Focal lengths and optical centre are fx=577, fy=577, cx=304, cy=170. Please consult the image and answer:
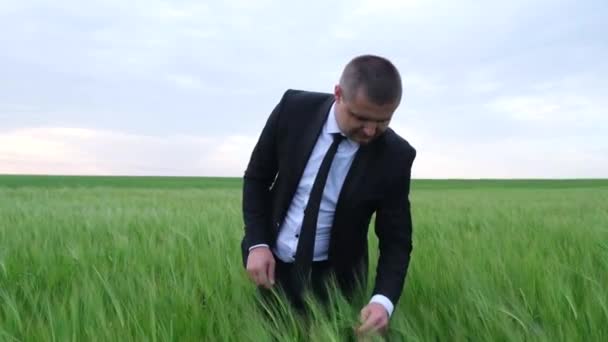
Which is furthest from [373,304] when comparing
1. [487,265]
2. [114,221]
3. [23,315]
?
[114,221]

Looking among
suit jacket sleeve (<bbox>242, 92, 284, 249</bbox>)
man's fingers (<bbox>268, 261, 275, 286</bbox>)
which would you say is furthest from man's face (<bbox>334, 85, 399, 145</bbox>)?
man's fingers (<bbox>268, 261, 275, 286</bbox>)

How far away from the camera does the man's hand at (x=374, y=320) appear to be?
4.45 feet

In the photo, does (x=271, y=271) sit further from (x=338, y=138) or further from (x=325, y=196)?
(x=338, y=138)

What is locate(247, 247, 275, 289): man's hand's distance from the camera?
1.73 m

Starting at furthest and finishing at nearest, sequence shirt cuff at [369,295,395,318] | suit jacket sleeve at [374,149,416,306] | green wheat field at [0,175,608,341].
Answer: suit jacket sleeve at [374,149,416,306] < shirt cuff at [369,295,395,318] < green wheat field at [0,175,608,341]

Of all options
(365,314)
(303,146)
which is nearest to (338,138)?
(303,146)

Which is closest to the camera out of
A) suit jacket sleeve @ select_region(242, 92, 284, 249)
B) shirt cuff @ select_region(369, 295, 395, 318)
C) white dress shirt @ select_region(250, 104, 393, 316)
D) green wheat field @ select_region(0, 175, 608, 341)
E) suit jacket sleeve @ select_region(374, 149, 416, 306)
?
green wheat field @ select_region(0, 175, 608, 341)

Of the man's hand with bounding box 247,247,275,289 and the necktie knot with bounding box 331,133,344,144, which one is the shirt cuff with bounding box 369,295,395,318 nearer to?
the man's hand with bounding box 247,247,275,289

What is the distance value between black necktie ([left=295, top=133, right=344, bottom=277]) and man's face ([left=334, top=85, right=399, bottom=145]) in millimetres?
127

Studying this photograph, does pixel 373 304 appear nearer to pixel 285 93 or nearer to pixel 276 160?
pixel 276 160

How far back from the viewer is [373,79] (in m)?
1.51

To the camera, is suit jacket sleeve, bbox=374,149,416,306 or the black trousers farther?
the black trousers

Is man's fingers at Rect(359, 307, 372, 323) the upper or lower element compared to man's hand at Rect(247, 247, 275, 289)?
lower

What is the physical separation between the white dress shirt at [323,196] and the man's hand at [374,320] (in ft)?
1.50
